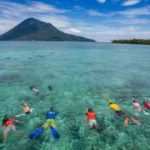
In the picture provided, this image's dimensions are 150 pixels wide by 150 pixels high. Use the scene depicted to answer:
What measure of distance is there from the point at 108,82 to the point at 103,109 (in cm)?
1115

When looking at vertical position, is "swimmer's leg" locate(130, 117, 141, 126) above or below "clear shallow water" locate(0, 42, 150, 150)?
above

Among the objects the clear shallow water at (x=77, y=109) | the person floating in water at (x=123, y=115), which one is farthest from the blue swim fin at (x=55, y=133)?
the person floating in water at (x=123, y=115)

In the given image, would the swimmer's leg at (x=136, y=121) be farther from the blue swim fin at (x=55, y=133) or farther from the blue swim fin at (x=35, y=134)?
the blue swim fin at (x=35, y=134)

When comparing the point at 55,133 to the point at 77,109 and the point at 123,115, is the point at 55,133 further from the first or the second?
the point at 123,115

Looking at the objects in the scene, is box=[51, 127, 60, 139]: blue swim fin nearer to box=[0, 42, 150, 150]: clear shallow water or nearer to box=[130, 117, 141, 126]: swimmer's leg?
box=[0, 42, 150, 150]: clear shallow water

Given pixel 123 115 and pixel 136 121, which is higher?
pixel 136 121

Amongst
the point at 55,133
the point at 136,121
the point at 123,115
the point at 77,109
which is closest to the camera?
the point at 55,133

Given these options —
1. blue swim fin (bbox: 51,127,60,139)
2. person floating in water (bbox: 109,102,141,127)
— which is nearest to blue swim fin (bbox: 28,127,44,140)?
blue swim fin (bbox: 51,127,60,139)

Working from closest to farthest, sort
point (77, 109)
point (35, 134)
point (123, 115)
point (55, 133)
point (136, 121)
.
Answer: point (35, 134) < point (55, 133) < point (136, 121) < point (123, 115) < point (77, 109)

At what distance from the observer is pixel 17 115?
17391 mm

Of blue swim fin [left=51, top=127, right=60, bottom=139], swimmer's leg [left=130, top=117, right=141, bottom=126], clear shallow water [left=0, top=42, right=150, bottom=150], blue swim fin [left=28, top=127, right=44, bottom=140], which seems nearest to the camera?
clear shallow water [left=0, top=42, right=150, bottom=150]

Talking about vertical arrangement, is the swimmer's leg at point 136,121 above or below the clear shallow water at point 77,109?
above

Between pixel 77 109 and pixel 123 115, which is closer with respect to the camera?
pixel 123 115

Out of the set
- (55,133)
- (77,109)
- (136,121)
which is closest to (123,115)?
(136,121)
